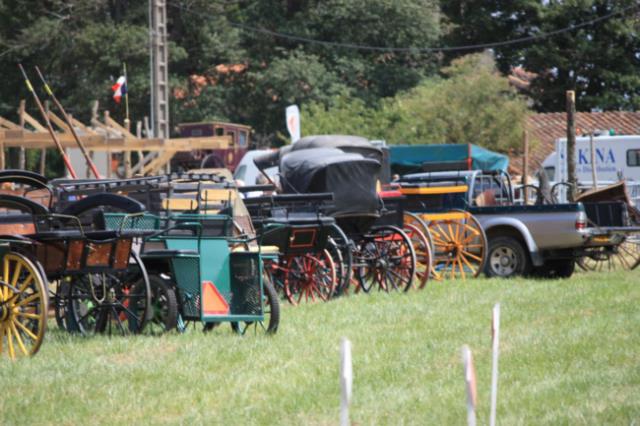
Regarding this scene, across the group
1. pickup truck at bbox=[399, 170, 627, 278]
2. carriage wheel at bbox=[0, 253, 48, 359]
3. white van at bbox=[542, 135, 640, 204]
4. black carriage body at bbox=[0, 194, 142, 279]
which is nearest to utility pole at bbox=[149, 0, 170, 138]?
pickup truck at bbox=[399, 170, 627, 278]

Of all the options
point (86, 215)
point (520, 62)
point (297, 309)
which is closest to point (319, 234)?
point (297, 309)

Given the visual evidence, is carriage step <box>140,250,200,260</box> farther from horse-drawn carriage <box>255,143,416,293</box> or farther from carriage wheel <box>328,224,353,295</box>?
horse-drawn carriage <box>255,143,416,293</box>

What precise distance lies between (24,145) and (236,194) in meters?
9.37

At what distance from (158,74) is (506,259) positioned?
A: 10980mm

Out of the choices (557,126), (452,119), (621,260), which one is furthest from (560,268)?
(557,126)

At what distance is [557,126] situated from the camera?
44.9 m

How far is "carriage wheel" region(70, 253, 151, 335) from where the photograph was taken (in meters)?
10.9

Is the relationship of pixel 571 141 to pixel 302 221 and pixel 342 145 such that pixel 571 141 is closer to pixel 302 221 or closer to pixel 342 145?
pixel 342 145

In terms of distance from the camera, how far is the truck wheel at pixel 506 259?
18828 mm

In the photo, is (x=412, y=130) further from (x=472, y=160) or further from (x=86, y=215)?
(x=86, y=215)

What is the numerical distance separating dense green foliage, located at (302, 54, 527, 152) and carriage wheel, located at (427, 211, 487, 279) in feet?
68.2

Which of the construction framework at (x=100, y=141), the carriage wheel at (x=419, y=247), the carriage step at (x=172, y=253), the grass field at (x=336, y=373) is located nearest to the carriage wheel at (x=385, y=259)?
the carriage wheel at (x=419, y=247)

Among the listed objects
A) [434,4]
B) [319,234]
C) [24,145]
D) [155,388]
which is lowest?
[155,388]

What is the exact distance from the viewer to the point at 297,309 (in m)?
13.5
